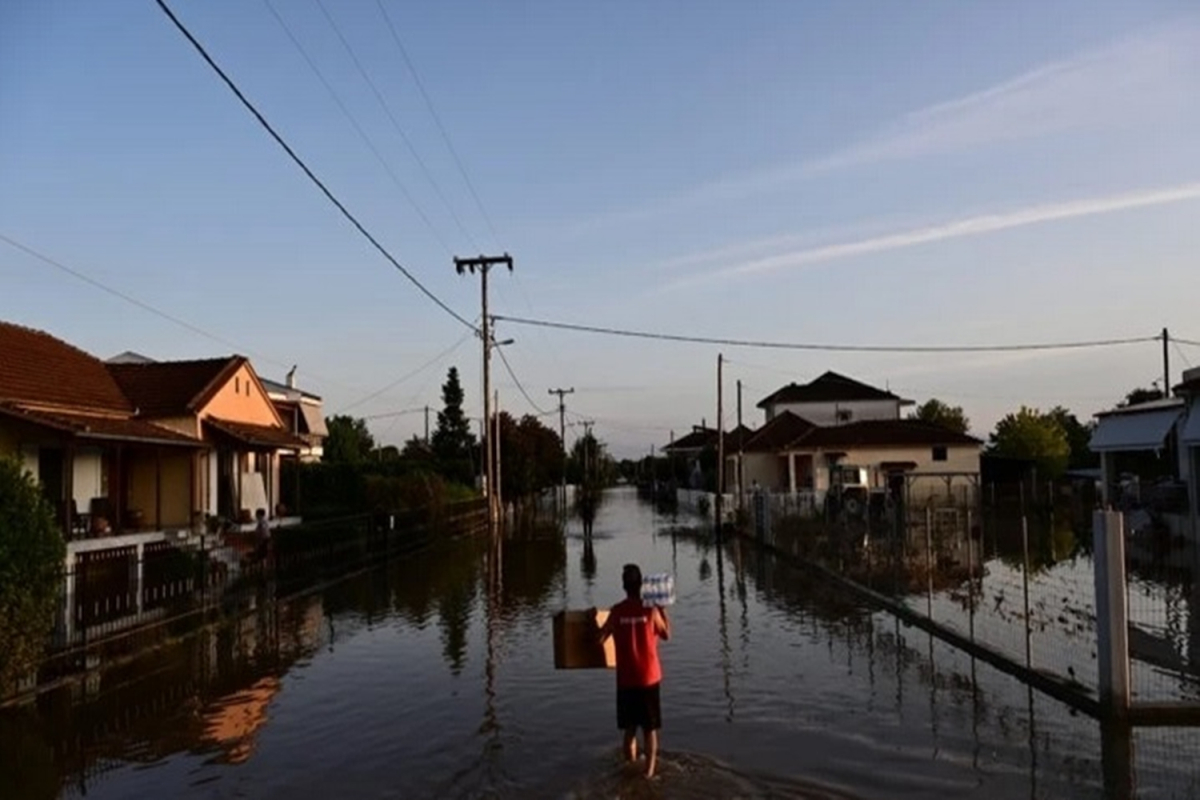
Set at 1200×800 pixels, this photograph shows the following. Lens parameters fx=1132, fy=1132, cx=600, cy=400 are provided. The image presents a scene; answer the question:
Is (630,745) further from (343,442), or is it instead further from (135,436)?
(343,442)

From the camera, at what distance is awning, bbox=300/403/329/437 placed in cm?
5682

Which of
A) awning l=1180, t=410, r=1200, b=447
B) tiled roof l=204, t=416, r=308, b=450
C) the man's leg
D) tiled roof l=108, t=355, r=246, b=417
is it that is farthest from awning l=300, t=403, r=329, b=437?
the man's leg

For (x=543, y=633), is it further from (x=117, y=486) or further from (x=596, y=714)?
(x=117, y=486)

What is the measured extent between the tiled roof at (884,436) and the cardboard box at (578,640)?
4828 cm

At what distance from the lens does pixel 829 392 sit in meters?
77.8

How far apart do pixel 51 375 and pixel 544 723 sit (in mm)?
21823

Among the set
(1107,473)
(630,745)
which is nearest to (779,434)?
(1107,473)

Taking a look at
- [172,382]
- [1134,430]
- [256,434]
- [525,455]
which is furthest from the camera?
[525,455]

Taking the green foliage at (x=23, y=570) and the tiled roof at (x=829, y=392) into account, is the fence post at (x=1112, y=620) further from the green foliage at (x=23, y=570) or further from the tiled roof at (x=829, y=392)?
the tiled roof at (x=829, y=392)

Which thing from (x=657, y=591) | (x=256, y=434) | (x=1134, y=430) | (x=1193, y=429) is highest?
(x=256, y=434)

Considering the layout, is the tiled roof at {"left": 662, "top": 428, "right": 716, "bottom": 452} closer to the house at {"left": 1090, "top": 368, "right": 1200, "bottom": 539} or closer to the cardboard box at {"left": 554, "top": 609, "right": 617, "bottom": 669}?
the house at {"left": 1090, "top": 368, "right": 1200, "bottom": 539}

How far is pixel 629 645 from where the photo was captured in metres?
8.71

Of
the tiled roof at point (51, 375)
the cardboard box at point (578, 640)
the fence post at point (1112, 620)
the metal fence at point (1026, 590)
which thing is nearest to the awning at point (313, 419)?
the tiled roof at point (51, 375)

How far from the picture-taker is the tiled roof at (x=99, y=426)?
21062mm
